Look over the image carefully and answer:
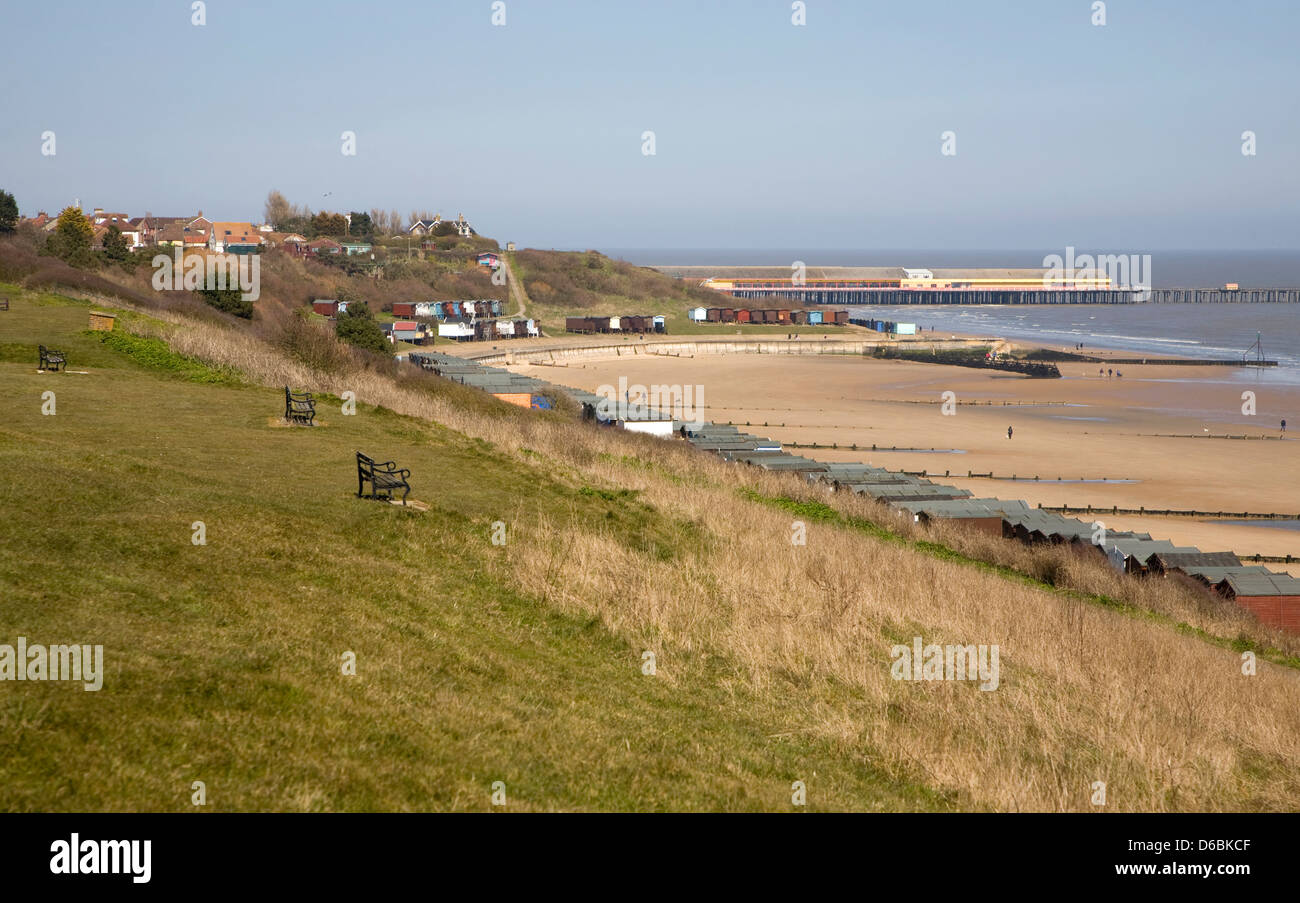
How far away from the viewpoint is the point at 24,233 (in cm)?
7606

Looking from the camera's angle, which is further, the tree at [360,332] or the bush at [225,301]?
the tree at [360,332]

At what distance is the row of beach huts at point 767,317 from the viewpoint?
132 m

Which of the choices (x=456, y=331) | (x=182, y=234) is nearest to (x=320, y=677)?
(x=456, y=331)

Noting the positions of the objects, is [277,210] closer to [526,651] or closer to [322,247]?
[322,247]

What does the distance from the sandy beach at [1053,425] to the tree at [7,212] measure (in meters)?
36.4

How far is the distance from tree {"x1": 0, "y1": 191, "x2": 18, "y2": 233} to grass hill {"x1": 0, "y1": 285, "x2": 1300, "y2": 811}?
59.5m

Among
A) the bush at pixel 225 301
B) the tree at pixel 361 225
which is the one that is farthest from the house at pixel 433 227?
the bush at pixel 225 301

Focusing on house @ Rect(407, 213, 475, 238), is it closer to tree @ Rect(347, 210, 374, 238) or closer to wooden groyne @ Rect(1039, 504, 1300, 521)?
tree @ Rect(347, 210, 374, 238)

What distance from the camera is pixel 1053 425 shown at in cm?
6000

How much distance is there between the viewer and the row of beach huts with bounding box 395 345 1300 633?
983 inches

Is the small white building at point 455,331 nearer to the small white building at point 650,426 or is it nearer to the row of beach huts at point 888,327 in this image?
the row of beach huts at point 888,327

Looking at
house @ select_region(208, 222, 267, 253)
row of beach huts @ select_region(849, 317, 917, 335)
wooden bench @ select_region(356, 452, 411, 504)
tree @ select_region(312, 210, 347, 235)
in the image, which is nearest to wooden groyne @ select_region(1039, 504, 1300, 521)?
wooden bench @ select_region(356, 452, 411, 504)

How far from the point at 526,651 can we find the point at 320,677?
10.3ft
